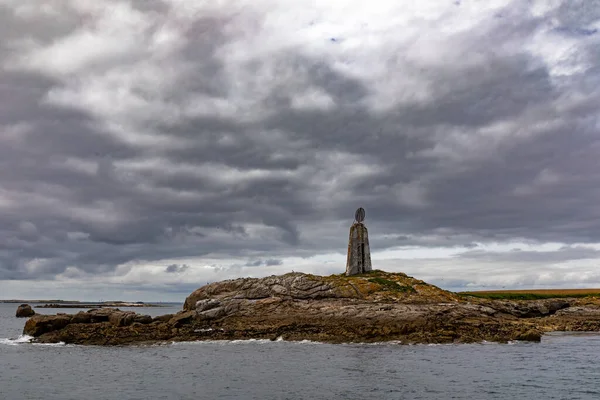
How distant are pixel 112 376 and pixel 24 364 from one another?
1404cm

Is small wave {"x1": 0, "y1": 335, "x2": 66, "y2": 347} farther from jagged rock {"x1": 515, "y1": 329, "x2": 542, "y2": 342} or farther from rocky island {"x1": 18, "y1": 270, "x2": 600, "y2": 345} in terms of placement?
jagged rock {"x1": 515, "y1": 329, "x2": 542, "y2": 342}

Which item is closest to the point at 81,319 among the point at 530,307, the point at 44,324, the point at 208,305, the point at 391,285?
the point at 44,324

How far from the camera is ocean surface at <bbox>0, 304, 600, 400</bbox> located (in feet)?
121

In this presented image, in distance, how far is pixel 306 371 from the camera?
44.1m

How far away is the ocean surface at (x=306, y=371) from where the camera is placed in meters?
37.0

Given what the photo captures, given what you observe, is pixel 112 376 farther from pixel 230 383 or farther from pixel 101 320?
pixel 101 320

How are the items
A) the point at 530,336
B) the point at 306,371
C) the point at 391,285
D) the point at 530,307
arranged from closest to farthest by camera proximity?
the point at 306,371 → the point at 530,336 → the point at 391,285 → the point at 530,307

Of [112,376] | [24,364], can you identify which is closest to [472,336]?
[112,376]

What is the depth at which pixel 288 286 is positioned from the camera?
78875mm

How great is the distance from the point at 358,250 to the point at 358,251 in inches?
6.9

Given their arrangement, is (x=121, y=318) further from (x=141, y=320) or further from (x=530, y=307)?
(x=530, y=307)

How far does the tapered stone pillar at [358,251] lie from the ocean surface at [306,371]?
28.5m

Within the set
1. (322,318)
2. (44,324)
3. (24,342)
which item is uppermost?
(322,318)

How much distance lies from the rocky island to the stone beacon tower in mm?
2670
